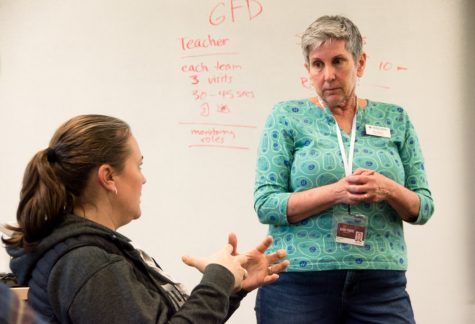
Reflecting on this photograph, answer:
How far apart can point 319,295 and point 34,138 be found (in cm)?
172

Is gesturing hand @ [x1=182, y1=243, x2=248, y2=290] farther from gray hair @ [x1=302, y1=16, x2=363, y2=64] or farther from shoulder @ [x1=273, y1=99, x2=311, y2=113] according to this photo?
gray hair @ [x1=302, y1=16, x2=363, y2=64]

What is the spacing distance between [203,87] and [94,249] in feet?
5.38

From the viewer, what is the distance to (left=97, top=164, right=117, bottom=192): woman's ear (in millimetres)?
1264

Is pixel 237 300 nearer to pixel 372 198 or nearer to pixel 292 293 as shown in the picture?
pixel 292 293

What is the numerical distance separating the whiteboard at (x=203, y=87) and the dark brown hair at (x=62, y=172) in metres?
1.37

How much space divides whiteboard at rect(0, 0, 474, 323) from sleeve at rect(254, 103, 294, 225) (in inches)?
39.1

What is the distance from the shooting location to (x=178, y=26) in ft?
8.86

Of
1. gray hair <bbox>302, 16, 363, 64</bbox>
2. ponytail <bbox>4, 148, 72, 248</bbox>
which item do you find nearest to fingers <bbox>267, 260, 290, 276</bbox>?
ponytail <bbox>4, 148, 72, 248</bbox>

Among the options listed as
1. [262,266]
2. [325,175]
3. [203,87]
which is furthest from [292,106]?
[203,87]

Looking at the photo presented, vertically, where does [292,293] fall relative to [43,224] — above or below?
below

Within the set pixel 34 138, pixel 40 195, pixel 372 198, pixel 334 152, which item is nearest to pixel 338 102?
pixel 334 152

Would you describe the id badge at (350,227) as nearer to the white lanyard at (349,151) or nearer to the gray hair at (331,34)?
the white lanyard at (349,151)

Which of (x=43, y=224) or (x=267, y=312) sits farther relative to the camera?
(x=267, y=312)

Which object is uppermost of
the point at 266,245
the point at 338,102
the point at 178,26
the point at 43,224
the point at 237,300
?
the point at 178,26
